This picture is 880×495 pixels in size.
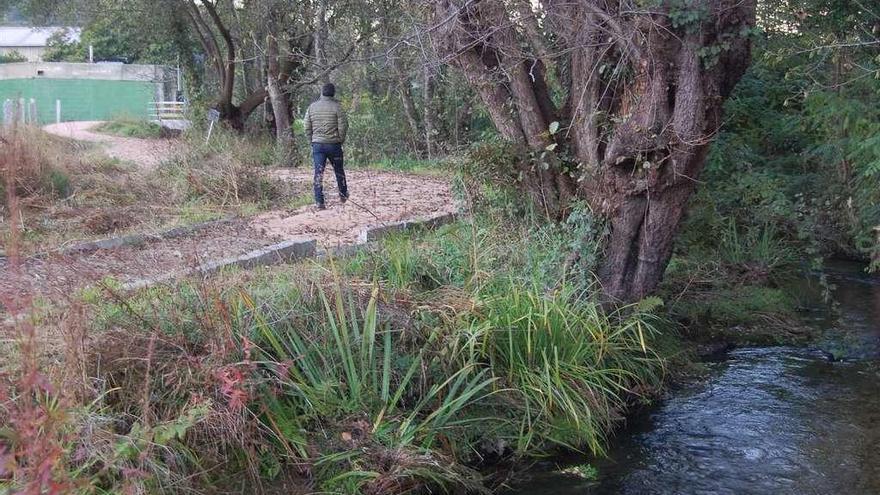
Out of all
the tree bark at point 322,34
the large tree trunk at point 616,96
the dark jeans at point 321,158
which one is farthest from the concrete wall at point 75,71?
the large tree trunk at point 616,96

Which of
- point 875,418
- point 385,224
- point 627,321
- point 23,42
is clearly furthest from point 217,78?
point 23,42

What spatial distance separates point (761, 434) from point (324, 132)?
25.4ft

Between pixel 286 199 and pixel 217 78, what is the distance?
46.8 ft

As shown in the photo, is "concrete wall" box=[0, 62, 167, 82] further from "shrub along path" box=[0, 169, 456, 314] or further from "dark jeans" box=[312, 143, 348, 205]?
Answer: "dark jeans" box=[312, 143, 348, 205]

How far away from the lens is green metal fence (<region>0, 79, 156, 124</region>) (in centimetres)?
3316

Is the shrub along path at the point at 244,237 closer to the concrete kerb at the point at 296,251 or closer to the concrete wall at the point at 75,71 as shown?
the concrete kerb at the point at 296,251

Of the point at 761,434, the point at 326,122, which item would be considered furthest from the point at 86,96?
the point at 761,434

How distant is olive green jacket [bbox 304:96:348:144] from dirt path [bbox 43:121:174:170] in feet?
11.9

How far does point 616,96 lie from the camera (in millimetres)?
9195

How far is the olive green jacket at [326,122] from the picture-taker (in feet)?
41.3

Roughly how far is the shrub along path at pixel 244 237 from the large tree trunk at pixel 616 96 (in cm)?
209

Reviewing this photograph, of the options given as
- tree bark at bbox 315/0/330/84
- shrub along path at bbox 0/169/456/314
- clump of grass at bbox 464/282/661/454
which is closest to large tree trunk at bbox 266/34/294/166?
tree bark at bbox 315/0/330/84

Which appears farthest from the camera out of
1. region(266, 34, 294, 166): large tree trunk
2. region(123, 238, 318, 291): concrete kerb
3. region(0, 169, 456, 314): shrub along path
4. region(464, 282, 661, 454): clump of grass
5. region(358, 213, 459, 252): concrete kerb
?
region(266, 34, 294, 166): large tree trunk

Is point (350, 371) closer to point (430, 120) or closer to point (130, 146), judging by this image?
point (430, 120)
